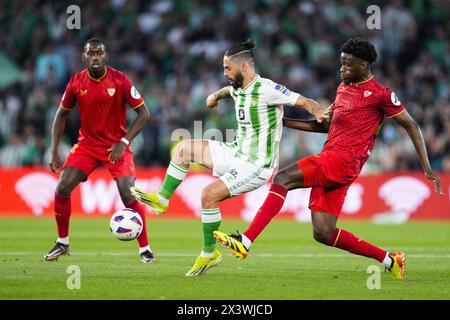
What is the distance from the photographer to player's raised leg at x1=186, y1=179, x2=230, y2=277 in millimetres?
9383

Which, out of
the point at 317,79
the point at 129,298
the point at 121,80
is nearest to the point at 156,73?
the point at 317,79

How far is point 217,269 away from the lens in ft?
33.8

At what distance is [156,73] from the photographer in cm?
2289

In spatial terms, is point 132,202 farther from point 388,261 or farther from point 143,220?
point 388,261

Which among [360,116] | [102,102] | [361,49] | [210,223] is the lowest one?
[210,223]

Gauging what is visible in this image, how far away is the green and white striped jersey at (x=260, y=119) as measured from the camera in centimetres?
943

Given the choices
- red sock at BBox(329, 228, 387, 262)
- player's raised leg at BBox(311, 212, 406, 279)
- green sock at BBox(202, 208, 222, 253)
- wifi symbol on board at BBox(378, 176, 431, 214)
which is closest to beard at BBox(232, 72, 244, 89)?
green sock at BBox(202, 208, 222, 253)

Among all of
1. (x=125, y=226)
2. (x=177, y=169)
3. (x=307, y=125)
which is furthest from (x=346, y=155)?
(x=125, y=226)

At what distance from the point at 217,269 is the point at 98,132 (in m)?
2.44
